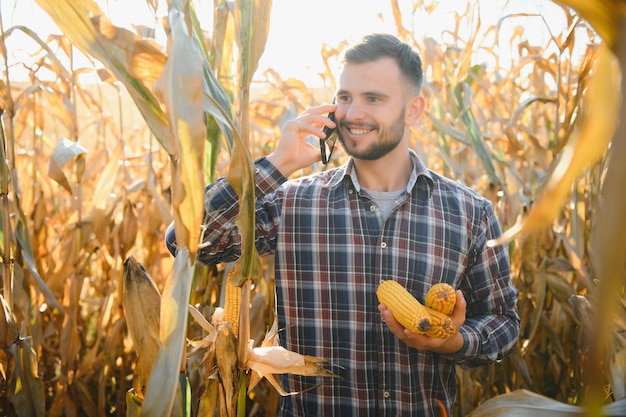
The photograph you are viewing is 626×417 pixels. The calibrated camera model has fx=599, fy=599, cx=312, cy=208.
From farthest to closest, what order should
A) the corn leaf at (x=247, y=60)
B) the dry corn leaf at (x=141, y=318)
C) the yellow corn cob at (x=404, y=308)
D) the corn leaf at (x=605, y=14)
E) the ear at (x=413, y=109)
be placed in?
the ear at (x=413, y=109)
the yellow corn cob at (x=404, y=308)
the dry corn leaf at (x=141, y=318)
the corn leaf at (x=247, y=60)
the corn leaf at (x=605, y=14)

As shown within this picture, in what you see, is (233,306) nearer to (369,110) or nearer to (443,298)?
(443,298)

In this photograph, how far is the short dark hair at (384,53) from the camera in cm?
207

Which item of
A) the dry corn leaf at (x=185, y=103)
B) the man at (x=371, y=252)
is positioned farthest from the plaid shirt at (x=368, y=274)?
the dry corn leaf at (x=185, y=103)

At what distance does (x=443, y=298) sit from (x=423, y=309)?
2.9 inches

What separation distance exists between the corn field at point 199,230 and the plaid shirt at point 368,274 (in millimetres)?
120

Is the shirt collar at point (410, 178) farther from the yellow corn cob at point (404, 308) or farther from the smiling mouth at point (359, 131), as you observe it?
the yellow corn cob at point (404, 308)

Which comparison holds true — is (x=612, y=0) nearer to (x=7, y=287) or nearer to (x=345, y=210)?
(x=345, y=210)

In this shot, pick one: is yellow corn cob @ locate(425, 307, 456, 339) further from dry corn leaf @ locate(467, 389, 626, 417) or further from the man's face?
the man's face

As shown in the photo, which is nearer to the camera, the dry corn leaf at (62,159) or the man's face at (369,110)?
the dry corn leaf at (62,159)

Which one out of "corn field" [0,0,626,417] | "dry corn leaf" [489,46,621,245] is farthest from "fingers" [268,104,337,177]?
"dry corn leaf" [489,46,621,245]

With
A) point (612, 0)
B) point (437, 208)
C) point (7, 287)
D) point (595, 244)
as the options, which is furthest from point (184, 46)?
point (595, 244)

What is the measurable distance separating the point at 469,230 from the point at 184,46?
1.31 meters

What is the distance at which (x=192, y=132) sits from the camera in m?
0.91

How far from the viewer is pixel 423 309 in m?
1.59
